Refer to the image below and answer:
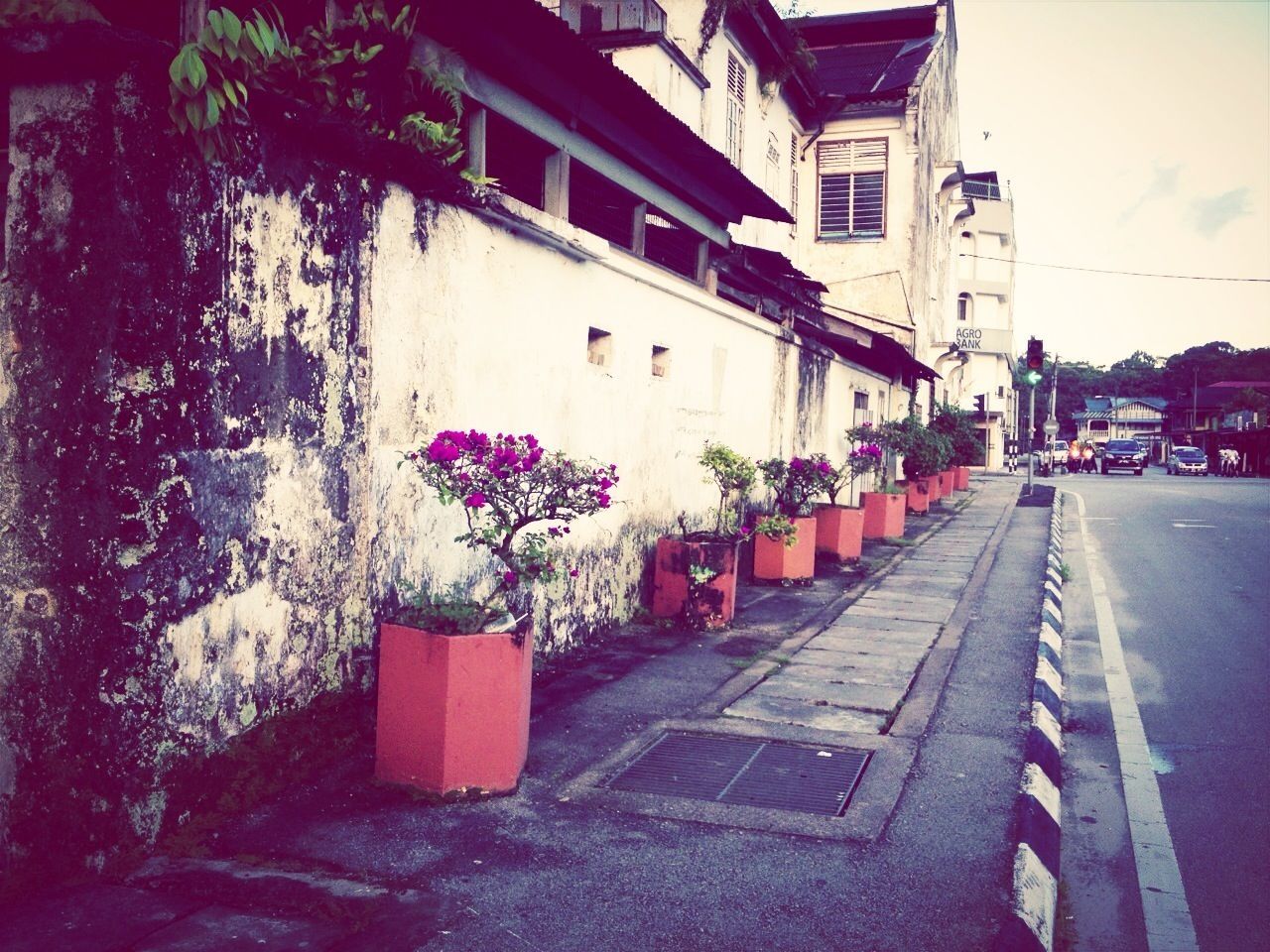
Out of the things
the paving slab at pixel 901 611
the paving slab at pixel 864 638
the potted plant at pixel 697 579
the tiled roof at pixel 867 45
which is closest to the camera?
the paving slab at pixel 864 638

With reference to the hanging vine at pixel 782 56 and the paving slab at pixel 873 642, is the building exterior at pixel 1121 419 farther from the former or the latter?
the paving slab at pixel 873 642

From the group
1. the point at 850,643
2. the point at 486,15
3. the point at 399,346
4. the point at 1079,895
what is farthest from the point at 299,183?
the point at 850,643

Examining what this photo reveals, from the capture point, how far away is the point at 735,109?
15531mm

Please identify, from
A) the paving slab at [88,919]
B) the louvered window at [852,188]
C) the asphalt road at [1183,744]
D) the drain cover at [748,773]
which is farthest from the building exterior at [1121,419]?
the paving slab at [88,919]

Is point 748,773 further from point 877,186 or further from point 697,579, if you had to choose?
point 877,186

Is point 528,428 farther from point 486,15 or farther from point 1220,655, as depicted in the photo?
point 1220,655

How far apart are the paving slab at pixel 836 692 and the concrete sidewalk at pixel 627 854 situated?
0.02 metres

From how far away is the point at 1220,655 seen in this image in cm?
794

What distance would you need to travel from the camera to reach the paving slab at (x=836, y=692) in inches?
244

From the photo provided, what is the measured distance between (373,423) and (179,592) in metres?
1.42

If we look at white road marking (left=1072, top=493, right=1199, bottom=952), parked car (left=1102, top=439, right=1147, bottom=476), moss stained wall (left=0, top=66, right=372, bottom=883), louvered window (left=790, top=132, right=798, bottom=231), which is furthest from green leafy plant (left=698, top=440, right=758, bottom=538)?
parked car (left=1102, top=439, right=1147, bottom=476)

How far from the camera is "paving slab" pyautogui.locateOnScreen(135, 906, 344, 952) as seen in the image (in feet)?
9.95

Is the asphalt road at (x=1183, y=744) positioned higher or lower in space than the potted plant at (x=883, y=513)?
lower

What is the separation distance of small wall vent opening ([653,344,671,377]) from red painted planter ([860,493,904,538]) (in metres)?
7.39
